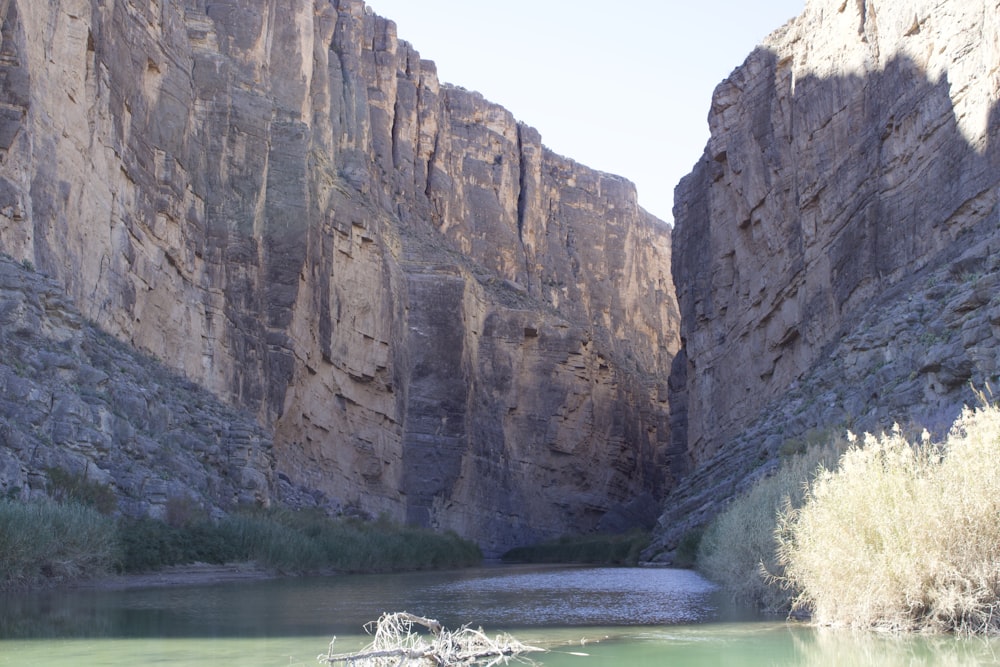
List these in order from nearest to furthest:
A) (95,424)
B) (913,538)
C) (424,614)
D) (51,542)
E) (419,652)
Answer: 1. (419,652)
2. (913,538)
3. (424,614)
4. (51,542)
5. (95,424)

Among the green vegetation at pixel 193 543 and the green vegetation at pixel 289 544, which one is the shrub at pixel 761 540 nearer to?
the green vegetation at pixel 193 543

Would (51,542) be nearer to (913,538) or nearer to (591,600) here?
(591,600)

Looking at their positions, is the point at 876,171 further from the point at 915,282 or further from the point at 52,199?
the point at 52,199

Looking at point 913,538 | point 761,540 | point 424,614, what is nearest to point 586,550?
point 761,540

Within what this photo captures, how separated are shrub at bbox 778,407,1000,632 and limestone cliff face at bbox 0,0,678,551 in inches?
871

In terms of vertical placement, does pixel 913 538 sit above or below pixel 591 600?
above

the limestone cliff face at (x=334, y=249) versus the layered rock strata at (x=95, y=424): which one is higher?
the limestone cliff face at (x=334, y=249)

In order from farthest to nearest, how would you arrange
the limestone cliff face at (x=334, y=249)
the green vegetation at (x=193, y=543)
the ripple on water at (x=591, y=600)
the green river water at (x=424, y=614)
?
the limestone cliff face at (x=334, y=249) → the green vegetation at (x=193, y=543) → the ripple on water at (x=591, y=600) → the green river water at (x=424, y=614)

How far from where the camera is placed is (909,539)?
11.4 meters

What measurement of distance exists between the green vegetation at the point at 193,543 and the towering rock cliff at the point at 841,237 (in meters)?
10.0

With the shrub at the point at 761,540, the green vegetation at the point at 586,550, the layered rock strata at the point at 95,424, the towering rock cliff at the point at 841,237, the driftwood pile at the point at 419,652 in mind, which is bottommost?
the driftwood pile at the point at 419,652

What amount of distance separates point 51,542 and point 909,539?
14.6 m

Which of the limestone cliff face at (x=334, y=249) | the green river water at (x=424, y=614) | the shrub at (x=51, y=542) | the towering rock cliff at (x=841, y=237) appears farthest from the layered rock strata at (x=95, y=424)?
the towering rock cliff at (x=841, y=237)

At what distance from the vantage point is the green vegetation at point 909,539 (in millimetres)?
11195
